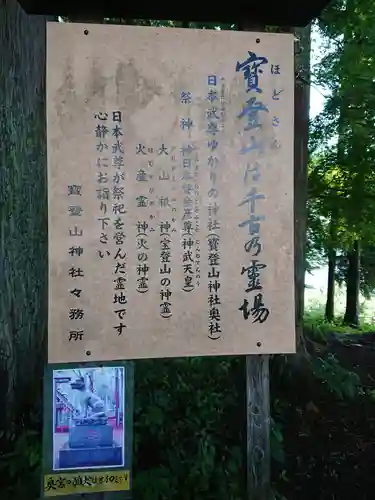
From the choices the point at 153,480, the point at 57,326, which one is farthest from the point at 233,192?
the point at 153,480

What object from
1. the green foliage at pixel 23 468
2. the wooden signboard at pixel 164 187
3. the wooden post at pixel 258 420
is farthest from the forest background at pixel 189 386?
the wooden signboard at pixel 164 187

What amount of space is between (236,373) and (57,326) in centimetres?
202

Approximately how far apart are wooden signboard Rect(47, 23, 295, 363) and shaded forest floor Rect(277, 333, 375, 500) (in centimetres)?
160

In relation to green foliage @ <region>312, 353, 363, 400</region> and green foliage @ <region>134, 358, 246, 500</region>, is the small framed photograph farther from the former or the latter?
green foliage @ <region>312, 353, 363, 400</region>

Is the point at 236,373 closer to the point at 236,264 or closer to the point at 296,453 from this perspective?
the point at 296,453

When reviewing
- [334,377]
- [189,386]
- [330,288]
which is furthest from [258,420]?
[330,288]

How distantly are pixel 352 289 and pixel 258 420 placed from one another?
28.1 feet

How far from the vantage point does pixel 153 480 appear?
3.27 meters

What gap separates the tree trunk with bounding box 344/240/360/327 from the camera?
10.2m

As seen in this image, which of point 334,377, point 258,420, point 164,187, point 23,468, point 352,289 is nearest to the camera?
point 164,187

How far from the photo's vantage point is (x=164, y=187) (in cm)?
254

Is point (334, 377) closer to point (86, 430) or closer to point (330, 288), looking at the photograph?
point (86, 430)

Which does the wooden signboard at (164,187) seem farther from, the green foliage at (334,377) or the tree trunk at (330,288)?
the tree trunk at (330,288)

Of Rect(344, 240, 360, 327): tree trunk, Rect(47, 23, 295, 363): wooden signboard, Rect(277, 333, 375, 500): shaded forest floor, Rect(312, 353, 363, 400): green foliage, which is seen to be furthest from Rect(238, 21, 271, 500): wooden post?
Rect(344, 240, 360, 327): tree trunk
